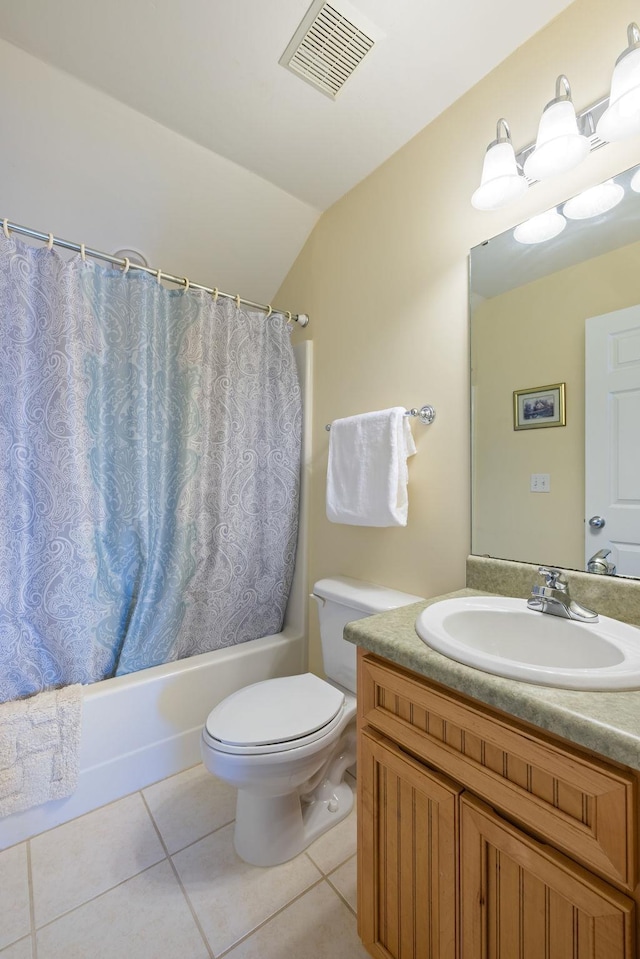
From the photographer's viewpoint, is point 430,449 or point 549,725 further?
point 430,449

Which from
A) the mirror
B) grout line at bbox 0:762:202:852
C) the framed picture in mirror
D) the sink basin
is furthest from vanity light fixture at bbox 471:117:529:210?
grout line at bbox 0:762:202:852

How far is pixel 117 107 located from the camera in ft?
4.28

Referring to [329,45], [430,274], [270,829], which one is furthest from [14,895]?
[329,45]

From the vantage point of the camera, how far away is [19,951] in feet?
2.99

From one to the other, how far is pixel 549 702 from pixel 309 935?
97cm

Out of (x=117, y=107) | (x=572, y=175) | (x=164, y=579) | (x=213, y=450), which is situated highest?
(x=117, y=107)

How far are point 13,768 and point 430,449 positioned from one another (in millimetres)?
1636

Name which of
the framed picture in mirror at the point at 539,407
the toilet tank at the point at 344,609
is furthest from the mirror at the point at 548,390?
the toilet tank at the point at 344,609

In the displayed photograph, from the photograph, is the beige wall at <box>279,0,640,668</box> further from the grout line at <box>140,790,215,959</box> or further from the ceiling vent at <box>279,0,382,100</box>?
the grout line at <box>140,790,215,959</box>

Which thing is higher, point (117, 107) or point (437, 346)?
point (117, 107)

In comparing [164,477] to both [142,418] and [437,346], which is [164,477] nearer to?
[142,418]

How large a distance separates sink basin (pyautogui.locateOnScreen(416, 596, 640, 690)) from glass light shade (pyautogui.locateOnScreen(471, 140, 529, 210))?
1066 millimetres

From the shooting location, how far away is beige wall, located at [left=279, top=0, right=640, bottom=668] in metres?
1.00

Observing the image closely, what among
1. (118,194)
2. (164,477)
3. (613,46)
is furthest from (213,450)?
(613,46)
